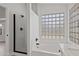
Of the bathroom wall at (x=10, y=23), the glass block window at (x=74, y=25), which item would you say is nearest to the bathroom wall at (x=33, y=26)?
the bathroom wall at (x=10, y=23)

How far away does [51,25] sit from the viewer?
1.66 meters

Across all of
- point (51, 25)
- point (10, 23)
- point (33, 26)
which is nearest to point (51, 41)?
point (51, 25)

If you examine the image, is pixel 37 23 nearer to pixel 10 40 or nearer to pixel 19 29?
pixel 19 29

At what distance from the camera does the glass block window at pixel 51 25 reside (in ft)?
5.39

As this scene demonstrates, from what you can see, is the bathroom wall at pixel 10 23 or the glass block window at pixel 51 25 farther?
the glass block window at pixel 51 25

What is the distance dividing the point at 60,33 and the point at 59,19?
0.22 metres

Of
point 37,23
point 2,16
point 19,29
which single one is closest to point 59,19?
point 37,23

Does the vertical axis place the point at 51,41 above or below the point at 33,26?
below

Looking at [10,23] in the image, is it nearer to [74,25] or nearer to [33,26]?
[33,26]

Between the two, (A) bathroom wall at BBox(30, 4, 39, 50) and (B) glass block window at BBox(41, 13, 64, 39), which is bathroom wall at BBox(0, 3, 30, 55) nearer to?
(A) bathroom wall at BBox(30, 4, 39, 50)

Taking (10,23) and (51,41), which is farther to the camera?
(51,41)

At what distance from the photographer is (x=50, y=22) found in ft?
5.49

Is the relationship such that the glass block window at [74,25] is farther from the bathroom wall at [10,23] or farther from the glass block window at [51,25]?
the bathroom wall at [10,23]

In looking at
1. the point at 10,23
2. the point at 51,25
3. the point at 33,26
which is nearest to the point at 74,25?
the point at 51,25
